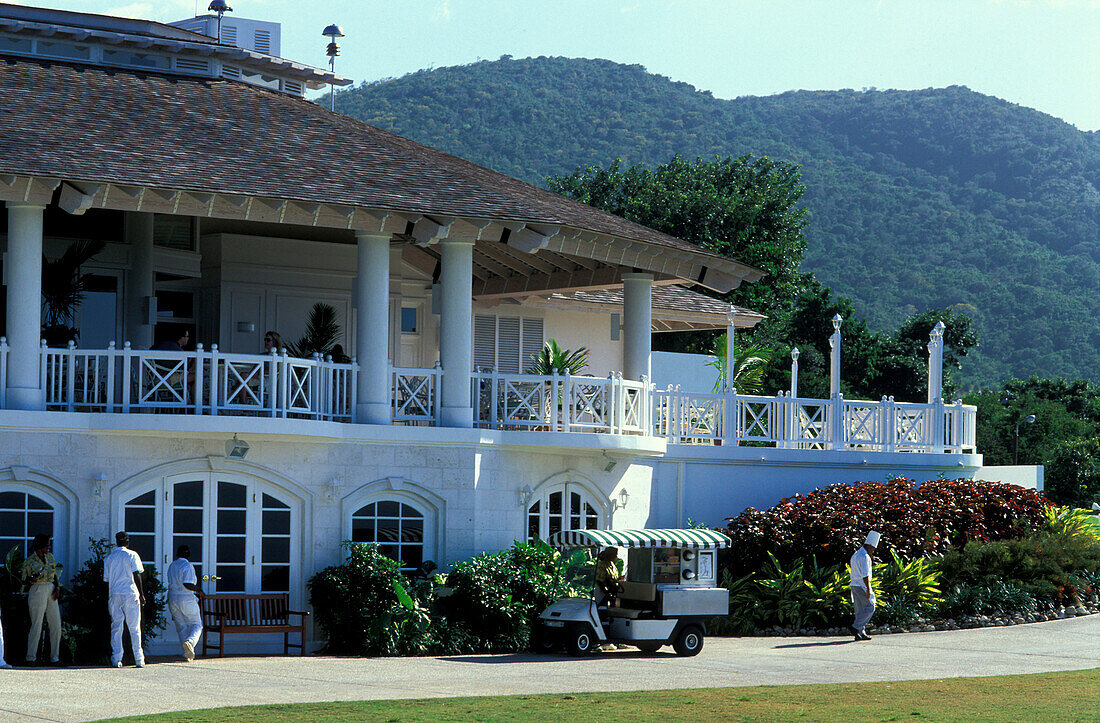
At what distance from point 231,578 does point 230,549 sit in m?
0.38

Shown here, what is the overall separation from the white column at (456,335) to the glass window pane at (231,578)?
3.44m

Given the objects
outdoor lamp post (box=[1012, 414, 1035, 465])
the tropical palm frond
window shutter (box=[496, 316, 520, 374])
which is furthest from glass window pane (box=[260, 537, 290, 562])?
outdoor lamp post (box=[1012, 414, 1035, 465])

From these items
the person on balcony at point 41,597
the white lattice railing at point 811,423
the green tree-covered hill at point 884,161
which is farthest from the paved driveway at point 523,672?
the green tree-covered hill at point 884,161

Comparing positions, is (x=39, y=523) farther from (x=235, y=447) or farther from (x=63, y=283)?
(x=63, y=283)

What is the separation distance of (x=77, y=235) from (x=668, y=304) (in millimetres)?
13628

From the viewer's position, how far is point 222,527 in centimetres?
1889

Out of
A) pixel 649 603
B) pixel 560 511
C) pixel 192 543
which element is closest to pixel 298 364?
pixel 192 543

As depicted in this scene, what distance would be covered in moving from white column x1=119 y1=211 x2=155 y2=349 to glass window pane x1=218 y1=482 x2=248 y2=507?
195 inches

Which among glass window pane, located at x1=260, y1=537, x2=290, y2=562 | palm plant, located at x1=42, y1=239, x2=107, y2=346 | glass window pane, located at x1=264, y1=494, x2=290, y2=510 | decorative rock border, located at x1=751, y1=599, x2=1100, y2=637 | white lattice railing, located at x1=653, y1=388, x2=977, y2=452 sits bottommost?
decorative rock border, located at x1=751, y1=599, x2=1100, y2=637

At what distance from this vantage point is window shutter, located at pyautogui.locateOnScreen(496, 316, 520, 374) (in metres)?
29.8

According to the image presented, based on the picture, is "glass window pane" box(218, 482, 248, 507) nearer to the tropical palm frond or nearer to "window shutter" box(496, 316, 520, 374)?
the tropical palm frond

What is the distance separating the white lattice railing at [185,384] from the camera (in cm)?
1833

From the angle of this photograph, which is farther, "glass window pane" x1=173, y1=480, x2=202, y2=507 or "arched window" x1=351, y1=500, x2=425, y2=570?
"arched window" x1=351, y1=500, x2=425, y2=570

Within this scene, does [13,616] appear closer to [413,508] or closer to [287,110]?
[413,508]
